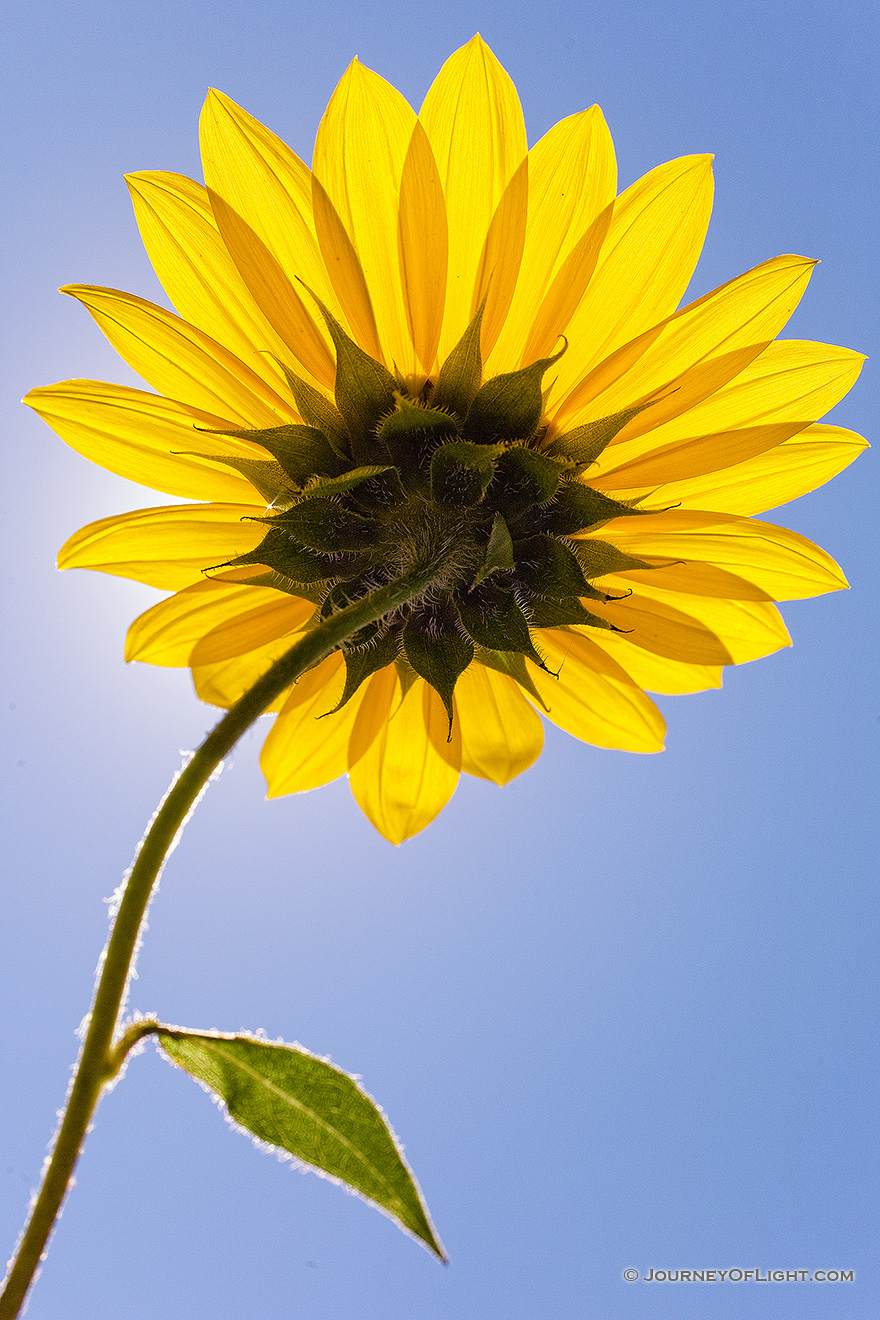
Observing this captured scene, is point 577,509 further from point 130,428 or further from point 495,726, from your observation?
point 130,428

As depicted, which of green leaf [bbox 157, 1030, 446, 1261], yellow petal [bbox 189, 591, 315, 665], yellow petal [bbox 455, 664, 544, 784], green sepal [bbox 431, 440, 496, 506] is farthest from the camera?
yellow petal [bbox 455, 664, 544, 784]

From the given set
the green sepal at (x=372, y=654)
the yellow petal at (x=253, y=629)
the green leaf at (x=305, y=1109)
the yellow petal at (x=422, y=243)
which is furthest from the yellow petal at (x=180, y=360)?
the green leaf at (x=305, y=1109)

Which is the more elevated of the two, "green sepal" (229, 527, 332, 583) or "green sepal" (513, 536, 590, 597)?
"green sepal" (513, 536, 590, 597)

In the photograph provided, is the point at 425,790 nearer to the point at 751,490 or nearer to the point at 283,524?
the point at 283,524

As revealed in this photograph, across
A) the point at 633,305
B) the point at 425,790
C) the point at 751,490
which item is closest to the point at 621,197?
A: the point at 633,305

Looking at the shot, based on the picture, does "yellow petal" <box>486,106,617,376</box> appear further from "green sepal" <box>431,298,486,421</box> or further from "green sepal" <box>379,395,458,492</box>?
"green sepal" <box>379,395,458,492</box>

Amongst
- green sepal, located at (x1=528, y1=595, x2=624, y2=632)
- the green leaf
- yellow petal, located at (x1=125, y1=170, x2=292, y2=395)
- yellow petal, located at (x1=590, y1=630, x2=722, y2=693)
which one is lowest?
the green leaf

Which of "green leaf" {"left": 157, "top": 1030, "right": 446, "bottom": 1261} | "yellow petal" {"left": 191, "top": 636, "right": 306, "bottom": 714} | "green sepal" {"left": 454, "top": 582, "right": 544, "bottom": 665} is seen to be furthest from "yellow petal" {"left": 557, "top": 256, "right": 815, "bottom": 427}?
"green leaf" {"left": 157, "top": 1030, "right": 446, "bottom": 1261}
